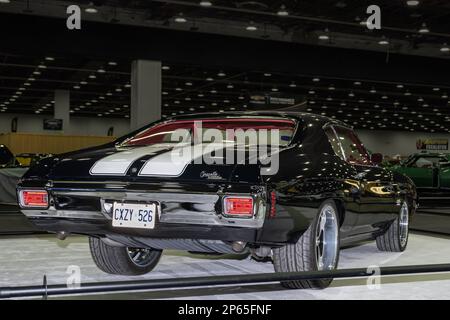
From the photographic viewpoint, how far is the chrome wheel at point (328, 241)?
4191mm

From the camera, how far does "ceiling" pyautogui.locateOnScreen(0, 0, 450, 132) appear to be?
15.1 metres

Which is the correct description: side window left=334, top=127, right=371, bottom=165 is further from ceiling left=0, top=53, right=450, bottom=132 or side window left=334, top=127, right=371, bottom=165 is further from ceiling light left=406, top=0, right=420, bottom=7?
ceiling left=0, top=53, right=450, bottom=132

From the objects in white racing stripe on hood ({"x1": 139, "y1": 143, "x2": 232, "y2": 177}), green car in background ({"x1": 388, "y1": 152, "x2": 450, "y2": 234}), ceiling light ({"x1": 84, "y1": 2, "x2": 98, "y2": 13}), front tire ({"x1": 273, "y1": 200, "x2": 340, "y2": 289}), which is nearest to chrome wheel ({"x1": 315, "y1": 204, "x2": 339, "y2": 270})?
front tire ({"x1": 273, "y1": 200, "x2": 340, "y2": 289})

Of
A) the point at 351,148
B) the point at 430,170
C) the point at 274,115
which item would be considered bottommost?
the point at 430,170

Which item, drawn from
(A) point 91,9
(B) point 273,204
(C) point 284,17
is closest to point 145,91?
(A) point 91,9

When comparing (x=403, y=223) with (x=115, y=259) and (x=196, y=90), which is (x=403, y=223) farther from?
(x=196, y=90)

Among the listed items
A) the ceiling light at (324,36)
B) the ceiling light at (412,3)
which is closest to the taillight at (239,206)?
the ceiling light at (412,3)

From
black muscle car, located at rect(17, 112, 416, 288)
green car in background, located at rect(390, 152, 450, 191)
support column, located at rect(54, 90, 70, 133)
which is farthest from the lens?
support column, located at rect(54, 90, 70, 133)

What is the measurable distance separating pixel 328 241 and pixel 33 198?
6.26 feet

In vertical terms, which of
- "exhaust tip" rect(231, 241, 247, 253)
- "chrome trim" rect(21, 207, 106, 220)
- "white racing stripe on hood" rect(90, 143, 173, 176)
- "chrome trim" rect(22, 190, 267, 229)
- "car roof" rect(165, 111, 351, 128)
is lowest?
"exhaust tip" rect(231, 241, 247, 253)

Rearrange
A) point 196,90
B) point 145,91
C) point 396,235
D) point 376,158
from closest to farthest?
1. point 376,158
2. point 396,235
3. point 145,91
4. point 196,90

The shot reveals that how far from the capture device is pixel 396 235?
19.8 ft

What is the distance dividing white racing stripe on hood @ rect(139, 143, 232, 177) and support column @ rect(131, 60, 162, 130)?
13.3 m
